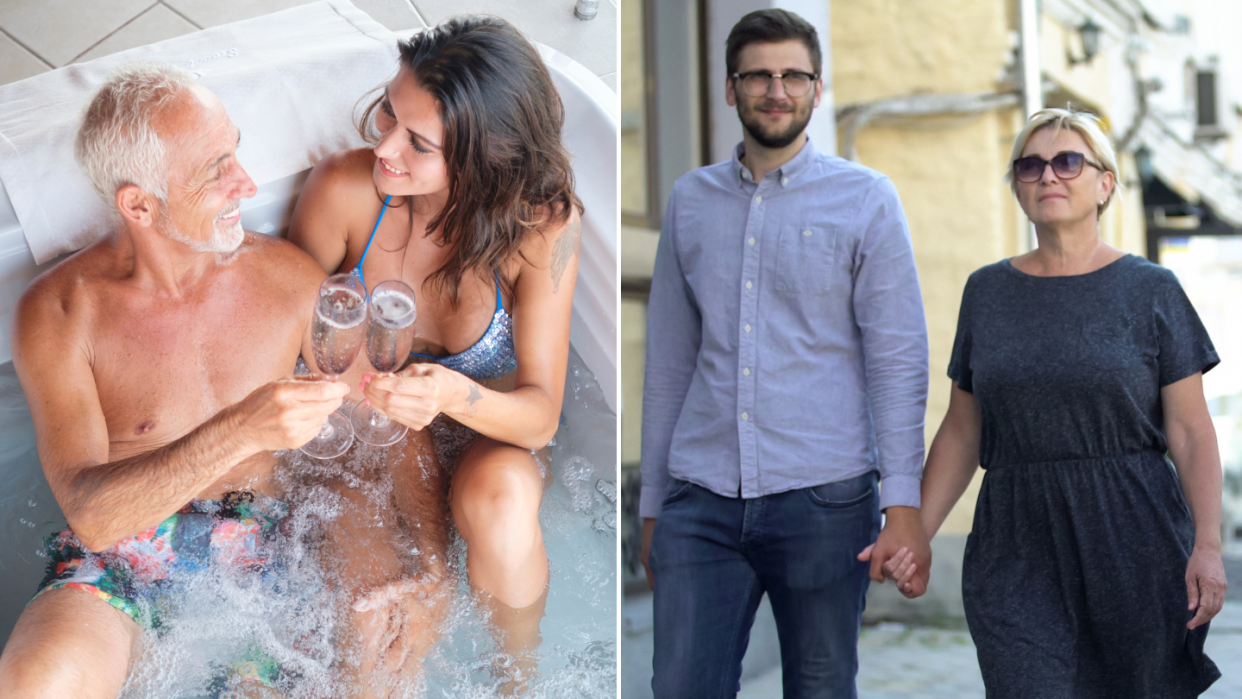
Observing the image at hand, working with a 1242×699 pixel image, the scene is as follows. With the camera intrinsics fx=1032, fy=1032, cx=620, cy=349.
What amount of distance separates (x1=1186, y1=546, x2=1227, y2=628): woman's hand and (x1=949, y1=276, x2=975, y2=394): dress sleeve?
0.46m

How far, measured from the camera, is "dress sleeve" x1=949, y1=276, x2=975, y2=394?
73.8 inches

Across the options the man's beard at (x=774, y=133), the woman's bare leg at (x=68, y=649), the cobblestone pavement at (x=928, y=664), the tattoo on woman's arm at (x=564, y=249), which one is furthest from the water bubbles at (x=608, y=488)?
the cobblestone pavement at (x=928, y=664)

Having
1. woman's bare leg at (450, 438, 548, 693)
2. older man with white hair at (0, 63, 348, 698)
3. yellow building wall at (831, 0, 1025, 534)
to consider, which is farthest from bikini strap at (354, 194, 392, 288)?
yellow building wall at (831, 0, 1025, 534)

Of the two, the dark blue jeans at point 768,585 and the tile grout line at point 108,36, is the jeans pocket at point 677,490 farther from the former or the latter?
the tile grout line at point 108,36

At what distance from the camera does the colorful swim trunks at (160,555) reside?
1630mm

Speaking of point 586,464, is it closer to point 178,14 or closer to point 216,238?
point 216,238

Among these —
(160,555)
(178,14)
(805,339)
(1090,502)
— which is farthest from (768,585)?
(178,14)

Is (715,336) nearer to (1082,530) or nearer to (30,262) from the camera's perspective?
(1082,530)

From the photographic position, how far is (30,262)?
5.38 ft

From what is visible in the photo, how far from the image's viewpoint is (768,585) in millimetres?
1825

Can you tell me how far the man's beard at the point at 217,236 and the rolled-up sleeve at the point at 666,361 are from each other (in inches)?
30.6

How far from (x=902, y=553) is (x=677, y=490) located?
41 centimetres

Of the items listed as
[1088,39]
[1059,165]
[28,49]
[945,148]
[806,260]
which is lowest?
[806,260]

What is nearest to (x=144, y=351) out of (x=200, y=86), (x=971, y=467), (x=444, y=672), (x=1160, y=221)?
(x=200, y=86)
